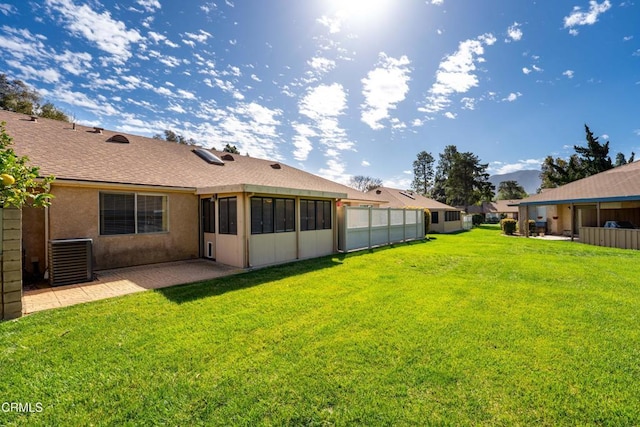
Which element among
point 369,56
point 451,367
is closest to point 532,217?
point 369,56

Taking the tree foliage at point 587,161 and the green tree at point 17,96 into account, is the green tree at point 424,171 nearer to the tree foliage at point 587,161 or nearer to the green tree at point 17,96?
the tree foliage at point 587,161

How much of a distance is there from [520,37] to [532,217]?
694 inches

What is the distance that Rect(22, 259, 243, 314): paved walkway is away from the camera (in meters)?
5.64

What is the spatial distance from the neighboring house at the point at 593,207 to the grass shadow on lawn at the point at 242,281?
52.7 ft

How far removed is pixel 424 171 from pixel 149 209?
60.8 meters

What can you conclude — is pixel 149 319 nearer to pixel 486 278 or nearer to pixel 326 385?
pixel 326 385

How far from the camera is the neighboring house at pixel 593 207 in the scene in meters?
15.6

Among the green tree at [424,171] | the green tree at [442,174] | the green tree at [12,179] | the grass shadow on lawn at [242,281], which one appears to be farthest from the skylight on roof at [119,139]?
the green tree at [424,171]

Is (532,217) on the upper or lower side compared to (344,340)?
upper

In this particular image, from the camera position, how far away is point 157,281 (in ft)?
23.3

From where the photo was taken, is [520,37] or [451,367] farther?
[520,37]

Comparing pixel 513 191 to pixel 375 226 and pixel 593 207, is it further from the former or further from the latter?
pixel 375 226

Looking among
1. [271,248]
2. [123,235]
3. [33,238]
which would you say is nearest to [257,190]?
[271,248]

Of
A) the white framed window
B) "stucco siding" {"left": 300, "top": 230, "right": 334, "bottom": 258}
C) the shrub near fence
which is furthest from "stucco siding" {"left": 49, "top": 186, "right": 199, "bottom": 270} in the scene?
the shrub near fence
